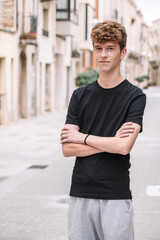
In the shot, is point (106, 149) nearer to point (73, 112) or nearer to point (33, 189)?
point (73, 112)

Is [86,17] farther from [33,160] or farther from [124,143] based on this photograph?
[124,143]

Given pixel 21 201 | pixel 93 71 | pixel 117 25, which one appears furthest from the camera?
pixel 93 71

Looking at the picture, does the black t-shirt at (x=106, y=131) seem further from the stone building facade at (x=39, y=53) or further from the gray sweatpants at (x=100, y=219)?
the stone building facade at (x=39, y=53)

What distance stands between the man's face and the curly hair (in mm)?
34

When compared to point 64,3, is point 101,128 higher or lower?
lower

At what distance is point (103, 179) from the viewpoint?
137 inches

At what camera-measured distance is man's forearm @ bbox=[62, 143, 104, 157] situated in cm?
358

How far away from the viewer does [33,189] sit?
9172 millimetres

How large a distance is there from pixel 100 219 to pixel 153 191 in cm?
548

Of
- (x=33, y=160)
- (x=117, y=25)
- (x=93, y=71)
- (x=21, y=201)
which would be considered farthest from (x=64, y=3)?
(x=117, y=25)

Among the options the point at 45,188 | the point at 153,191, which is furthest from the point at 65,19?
the point at 153,191

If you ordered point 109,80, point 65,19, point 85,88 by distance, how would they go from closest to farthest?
point 109,80, point 85,88, point 65,19

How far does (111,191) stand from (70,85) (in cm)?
3392

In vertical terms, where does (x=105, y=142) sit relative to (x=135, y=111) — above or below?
below
